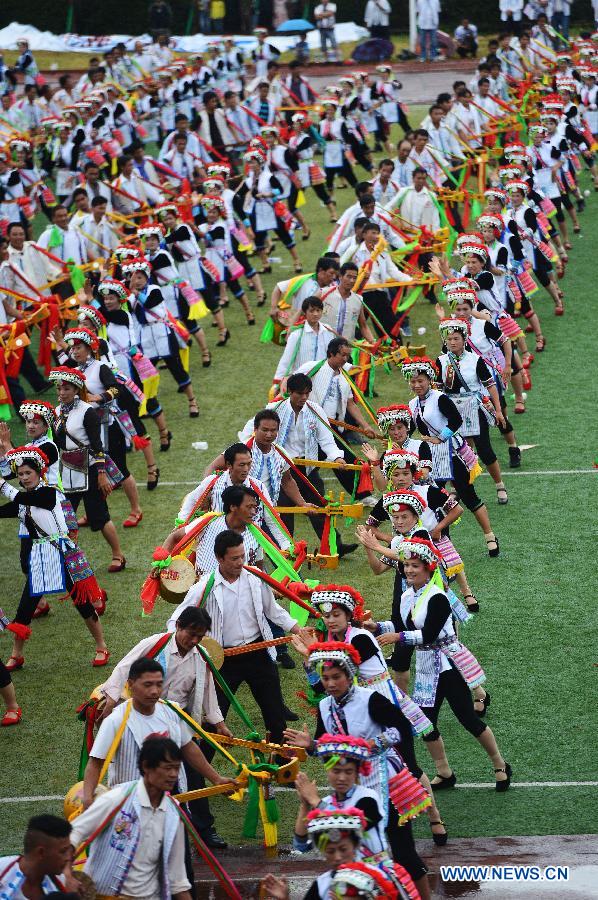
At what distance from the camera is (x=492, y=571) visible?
1137cm

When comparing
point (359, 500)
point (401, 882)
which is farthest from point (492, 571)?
point (401, 882)

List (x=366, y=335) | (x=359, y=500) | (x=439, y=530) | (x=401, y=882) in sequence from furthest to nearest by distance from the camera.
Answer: (x=366, y=335) < (x=359, y=500) < (x=439, y=530) < (x=401, y=882)

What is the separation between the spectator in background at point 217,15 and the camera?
38406mm

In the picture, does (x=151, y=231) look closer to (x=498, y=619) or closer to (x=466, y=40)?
(x=498, y=619)

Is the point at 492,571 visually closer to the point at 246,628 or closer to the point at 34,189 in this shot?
the point at 246,628

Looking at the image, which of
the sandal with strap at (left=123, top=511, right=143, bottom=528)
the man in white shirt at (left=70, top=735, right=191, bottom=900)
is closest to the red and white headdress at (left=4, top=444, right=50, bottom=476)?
the sandal with strap at (left=123, top=511, right=143, bottom=528)

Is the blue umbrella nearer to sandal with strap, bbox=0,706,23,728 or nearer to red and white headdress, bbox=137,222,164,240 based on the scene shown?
red and white headdress, bbox=137,222,164,240

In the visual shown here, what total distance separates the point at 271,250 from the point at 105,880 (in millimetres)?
16425

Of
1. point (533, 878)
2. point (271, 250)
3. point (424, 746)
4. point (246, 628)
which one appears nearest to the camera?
point (533, 878)

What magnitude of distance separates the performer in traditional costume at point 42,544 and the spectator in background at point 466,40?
27.6 metres

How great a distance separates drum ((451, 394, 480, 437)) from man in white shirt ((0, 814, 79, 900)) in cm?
667

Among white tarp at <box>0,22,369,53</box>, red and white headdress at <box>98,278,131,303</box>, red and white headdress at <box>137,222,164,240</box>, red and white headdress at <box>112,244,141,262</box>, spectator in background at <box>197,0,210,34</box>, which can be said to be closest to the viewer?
red and white headdress at <box>98,278,131,303</box>

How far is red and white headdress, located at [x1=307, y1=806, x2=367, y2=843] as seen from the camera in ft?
18.0

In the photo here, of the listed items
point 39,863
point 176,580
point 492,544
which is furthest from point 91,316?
point 39,863
